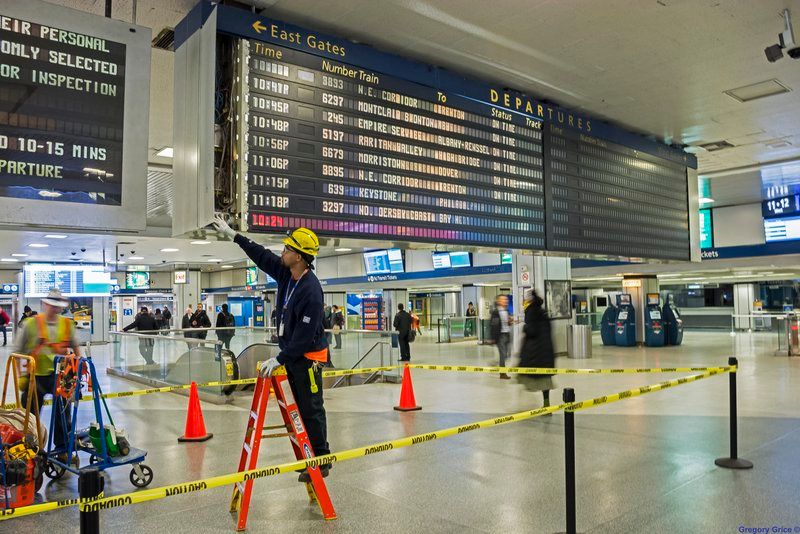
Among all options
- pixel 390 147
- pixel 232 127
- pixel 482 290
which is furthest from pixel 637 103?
pixel 482 290

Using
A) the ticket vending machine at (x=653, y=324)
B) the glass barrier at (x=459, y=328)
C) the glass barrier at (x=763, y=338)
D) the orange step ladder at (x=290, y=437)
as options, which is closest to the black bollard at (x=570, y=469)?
the orange step ladder at (x=290, y=437)

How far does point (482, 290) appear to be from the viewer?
103ft

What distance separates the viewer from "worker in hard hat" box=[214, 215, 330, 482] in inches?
156

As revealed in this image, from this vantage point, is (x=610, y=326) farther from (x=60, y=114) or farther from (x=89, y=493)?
(x=89, y=493)

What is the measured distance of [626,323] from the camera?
2088 cm

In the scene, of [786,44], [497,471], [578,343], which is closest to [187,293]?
[578,343]

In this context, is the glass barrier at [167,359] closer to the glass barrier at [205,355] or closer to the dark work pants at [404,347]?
the glass barrier at [205,355]

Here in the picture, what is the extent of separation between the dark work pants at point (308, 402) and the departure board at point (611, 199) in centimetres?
421

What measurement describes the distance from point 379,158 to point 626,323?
17.5 m

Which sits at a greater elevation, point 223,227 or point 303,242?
point 223,227

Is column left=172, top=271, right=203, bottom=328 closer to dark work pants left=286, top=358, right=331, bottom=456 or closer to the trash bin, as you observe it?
the trash bin

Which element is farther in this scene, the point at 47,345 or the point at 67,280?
the point at 67,280

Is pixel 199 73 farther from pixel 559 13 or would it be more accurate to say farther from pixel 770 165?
pixel 770 165

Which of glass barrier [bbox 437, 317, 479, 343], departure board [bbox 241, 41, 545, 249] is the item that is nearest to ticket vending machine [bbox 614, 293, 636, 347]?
glass barrier [bbox 437, 317, 479, 343]
